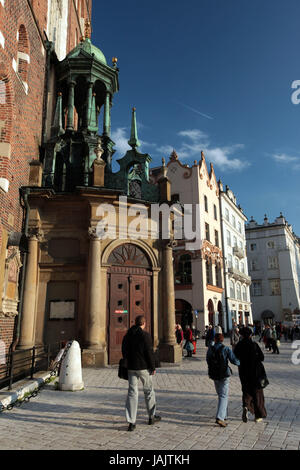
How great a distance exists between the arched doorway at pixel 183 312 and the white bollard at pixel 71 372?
78.2 ft

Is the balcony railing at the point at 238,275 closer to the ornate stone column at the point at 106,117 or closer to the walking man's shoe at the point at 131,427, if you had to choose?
the ornate stone column at the point at 106,117

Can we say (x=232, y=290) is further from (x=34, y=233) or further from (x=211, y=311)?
(x=34, y=233)

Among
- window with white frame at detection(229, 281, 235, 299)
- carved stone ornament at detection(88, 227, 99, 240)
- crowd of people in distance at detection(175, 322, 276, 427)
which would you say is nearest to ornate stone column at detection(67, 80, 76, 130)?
carved stone ornament at detection(88, 227, 99, 240)

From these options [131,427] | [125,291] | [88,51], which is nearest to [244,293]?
[125,291]

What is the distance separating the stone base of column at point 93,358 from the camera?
1208 centimetres

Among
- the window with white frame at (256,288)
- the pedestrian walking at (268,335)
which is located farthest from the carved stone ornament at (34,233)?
the window with white frame at (256,288)

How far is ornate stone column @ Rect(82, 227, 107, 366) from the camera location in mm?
12156

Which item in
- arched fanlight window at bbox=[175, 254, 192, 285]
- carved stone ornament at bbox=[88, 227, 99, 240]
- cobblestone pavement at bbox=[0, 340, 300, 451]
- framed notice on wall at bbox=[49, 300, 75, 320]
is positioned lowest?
cobblestone pavement at bbox=[0, 340, 300, 451]

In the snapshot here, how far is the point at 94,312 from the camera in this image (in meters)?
12.5

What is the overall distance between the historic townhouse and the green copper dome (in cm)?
107

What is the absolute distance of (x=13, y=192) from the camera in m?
11.7

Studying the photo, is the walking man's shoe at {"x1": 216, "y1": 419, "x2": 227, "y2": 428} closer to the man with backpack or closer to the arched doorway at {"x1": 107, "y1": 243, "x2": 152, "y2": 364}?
the man with backpack

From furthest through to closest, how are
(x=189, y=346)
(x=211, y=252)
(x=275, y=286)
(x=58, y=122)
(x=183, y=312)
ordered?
(x=275, y=286), (x=211, y=252), (x=183, y=312), (x=189, y=346), (x=58, y=122)

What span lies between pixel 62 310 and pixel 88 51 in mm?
12575
